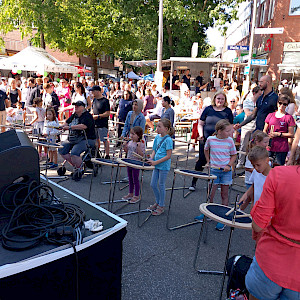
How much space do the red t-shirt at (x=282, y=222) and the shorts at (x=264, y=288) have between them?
42mm

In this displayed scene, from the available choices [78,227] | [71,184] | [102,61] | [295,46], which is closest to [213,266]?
[78,227]

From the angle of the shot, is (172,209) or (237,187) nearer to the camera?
(172,209)

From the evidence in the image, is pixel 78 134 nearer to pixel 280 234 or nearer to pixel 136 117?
pixel 136 117

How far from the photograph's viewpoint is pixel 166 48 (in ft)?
82.2

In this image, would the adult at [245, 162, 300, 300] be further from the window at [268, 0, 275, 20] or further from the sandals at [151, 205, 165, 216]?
the window at [268, 0, 275, 20]

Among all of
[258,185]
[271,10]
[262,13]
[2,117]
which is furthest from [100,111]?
[262,13]

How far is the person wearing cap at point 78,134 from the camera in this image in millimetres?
6621

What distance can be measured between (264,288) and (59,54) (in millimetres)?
47809

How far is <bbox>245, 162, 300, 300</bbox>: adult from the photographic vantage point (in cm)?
188

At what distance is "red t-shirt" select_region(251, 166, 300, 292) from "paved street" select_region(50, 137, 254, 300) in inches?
56.5

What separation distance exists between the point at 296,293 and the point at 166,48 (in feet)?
81.4

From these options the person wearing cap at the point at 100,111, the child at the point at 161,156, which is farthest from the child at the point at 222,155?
the person wearing cap at the point at 100,111

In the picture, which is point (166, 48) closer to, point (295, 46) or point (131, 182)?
point (295, 46)

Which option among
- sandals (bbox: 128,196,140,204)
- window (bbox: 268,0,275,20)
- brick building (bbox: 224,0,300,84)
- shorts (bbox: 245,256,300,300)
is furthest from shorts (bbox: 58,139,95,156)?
window (bbox: 268,0,275,20)
